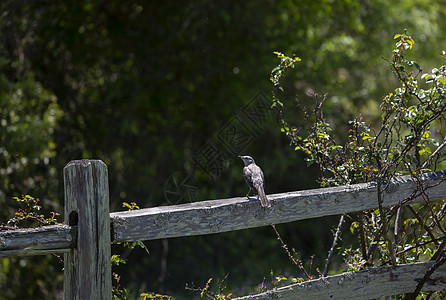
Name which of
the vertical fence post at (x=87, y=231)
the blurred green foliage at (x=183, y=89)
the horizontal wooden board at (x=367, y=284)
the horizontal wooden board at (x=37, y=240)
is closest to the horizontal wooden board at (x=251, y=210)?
the vertical fence post at (x=87, y=231)

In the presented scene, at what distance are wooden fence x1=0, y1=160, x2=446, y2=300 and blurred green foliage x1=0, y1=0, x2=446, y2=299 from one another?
4304mm

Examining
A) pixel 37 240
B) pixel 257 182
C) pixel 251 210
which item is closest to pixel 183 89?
pixel 257 182

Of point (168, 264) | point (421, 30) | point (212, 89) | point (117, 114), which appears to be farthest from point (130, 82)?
point (421, 30)

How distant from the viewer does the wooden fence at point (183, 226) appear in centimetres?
243

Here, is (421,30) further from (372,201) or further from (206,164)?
(372,201)

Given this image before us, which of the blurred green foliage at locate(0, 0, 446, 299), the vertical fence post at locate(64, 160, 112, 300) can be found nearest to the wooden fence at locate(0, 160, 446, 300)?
the vertical fence post at locate(64, 160, 112, 300)

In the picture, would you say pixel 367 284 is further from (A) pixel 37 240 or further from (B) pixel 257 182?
(A) pixel 37 240

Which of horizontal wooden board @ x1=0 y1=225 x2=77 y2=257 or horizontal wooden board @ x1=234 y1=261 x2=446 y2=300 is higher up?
horizontal wooden board @ x1=0 y1=225 x2=77 y2=257

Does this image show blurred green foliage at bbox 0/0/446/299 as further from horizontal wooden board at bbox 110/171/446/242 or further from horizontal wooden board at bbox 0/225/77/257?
horizontal wooden board at bbox 0/225/77/257

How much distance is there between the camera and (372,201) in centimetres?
321

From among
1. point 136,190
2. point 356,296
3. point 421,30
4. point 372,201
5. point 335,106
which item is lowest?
point 356,296

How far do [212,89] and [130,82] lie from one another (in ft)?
4.22

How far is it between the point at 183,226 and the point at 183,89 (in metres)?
5.77

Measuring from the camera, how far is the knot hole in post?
2470 mm
